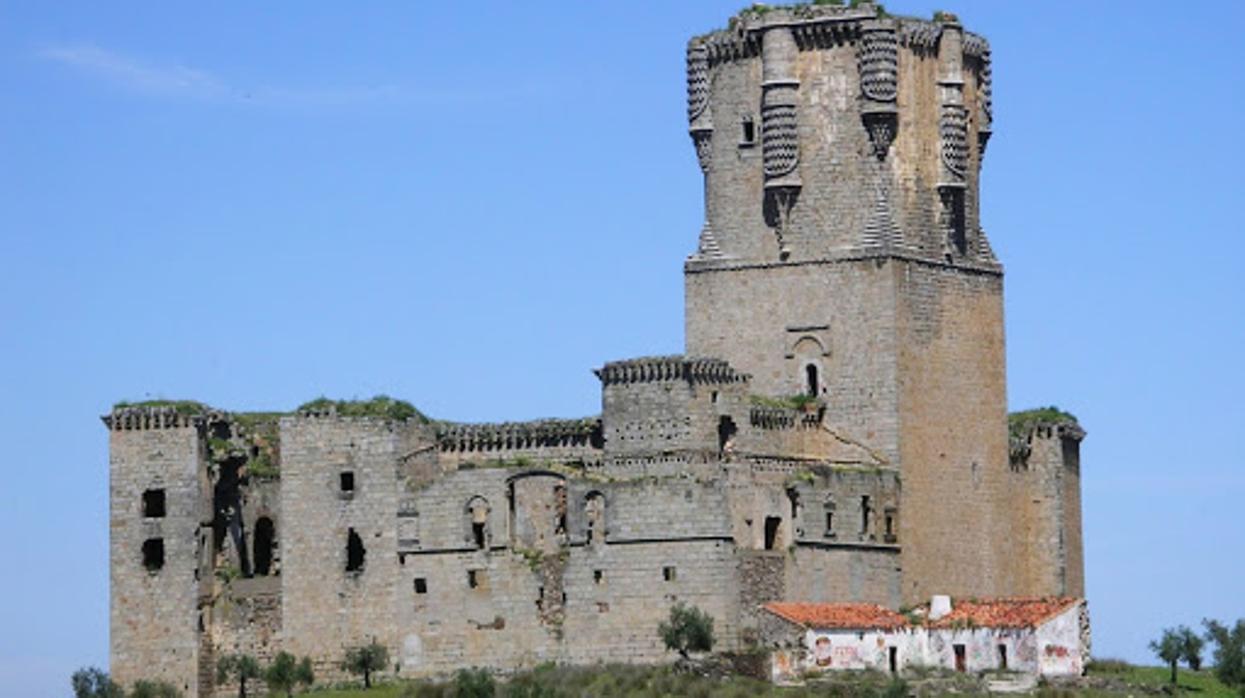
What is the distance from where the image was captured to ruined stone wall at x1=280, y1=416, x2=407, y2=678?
101750 millimetres

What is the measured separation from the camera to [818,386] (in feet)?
344

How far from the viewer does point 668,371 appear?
10056cm

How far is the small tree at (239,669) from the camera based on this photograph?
334 ft

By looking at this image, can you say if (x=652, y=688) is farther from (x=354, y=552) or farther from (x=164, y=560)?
(x=164, y=560)

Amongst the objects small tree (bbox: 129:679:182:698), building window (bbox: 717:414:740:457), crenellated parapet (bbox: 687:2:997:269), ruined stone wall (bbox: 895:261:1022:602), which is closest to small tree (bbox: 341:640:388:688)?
small tree (bbox: 129:679:182:698)

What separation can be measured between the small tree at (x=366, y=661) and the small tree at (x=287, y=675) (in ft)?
2.82

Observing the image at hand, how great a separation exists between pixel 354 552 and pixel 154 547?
15.5 feet

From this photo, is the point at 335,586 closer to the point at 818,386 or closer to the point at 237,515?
the point at 237,515

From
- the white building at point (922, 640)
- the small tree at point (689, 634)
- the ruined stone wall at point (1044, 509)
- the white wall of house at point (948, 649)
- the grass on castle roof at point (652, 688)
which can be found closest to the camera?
the grass on castle roof at point (652, 688)

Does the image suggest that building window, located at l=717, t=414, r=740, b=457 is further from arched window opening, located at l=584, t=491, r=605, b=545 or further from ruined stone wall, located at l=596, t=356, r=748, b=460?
arched window opening, located at l=584, t=491, r=605, b=545

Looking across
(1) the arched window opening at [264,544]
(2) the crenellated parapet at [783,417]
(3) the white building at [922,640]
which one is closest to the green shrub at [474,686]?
(3) the white building at [922,640]

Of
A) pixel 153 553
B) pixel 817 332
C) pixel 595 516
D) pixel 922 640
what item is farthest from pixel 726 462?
pixel 153 553

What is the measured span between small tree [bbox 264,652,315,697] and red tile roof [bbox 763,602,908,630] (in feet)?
35.6

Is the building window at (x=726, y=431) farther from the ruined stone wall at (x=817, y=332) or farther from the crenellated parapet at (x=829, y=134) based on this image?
the crenellated parapet at (x=829, y=134)
